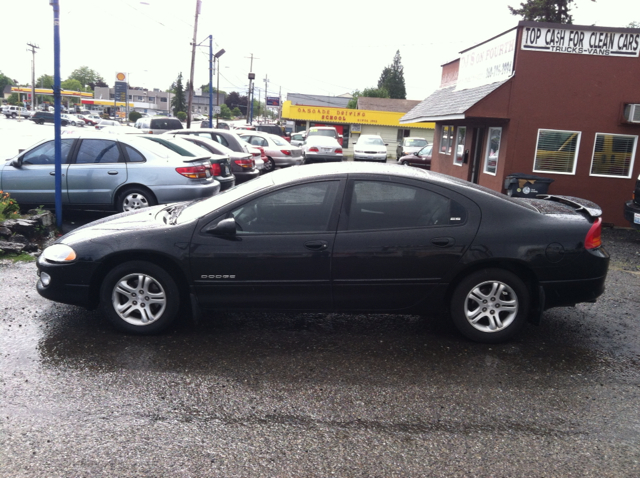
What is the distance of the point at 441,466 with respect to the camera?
3326 millimetres

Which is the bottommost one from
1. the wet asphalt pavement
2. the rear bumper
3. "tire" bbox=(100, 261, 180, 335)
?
the wet asphalt pavement

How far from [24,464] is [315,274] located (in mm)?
2566

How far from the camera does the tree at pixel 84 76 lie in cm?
17138

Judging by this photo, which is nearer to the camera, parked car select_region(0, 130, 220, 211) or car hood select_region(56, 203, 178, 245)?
car hood select_region(56, 203, 178, 245)

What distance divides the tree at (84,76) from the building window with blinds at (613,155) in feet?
585

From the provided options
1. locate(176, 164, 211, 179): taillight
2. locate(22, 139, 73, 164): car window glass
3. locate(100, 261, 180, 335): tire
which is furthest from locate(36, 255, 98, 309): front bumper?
locate(22, 139, 73, 164): car window glass

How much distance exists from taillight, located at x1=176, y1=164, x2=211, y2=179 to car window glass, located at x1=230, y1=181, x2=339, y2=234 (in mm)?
5360

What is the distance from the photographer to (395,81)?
10644 centimetres

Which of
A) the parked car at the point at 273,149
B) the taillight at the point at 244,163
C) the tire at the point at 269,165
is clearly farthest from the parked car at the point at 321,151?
the taillight at the point at 244,163

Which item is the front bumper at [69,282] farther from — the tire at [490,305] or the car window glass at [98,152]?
the car window glass at [98,152]

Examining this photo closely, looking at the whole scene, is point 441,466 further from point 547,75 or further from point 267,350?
point 547,75

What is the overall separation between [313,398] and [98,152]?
25.2 ft

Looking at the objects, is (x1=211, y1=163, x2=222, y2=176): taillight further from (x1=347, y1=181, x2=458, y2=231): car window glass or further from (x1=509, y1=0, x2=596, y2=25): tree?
(x1=509, y1=0, x2=596, y2=25): tree

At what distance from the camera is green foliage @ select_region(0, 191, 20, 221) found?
8.98 metres
